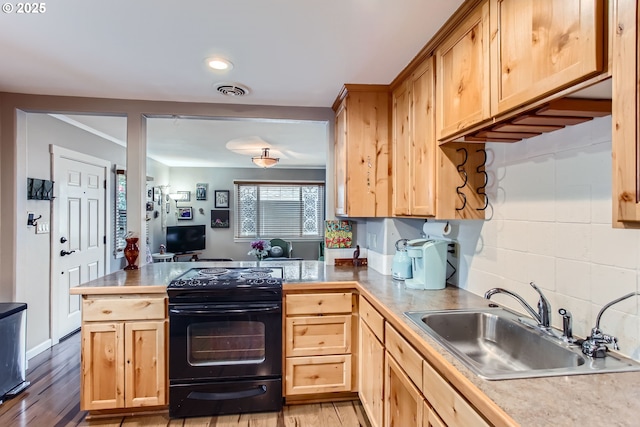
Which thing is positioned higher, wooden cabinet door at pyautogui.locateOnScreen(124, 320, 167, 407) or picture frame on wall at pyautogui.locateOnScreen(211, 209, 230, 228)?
picture frame on wall at pyautogui.locateOnScreen(211, 209, 230, 228)

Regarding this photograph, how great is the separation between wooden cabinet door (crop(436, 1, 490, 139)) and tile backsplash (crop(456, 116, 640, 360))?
0.33 metres

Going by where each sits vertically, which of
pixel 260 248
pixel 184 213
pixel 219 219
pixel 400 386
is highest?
pixel 184 213

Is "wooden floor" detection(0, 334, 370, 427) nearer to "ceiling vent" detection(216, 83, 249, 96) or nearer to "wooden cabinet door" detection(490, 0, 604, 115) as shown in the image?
"wooden cabinet door" detection(490, 0, 604, 115)

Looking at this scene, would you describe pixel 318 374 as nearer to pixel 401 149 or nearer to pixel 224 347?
pixel 224 347

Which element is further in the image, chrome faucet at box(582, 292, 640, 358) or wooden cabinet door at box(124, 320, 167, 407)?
wooden cabinet door at box(124, 320, 167, 407)

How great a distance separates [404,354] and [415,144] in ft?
4.03

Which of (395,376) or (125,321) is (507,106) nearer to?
(395,376)

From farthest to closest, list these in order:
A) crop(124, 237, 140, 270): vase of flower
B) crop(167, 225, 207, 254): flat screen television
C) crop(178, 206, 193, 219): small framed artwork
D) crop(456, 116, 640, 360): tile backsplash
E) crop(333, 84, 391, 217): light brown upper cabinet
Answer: crop(178, 206, 193, 219): small framed artwork < crop(167, 225, 207, 254): flat screen television < crop(124, 237, 140, 270): vase of flower < crop(333, 84, 391, 217): light brown upper cabinet < crop(456, 116, 640, 360): tile backsplash

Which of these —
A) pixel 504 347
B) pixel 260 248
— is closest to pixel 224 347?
pixel 504 347

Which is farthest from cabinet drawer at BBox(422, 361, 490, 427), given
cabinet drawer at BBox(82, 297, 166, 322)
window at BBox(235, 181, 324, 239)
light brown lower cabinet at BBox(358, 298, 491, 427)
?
window at BBox(235, 181, 324, 239)

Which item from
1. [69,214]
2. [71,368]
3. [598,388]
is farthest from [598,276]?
[69,214]

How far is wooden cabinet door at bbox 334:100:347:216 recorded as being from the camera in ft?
8.01

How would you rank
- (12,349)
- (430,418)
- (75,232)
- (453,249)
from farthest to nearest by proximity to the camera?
(75,232)
(12,349)
(453,249)
(430,418)

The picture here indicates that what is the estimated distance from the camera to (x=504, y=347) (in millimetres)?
1406
